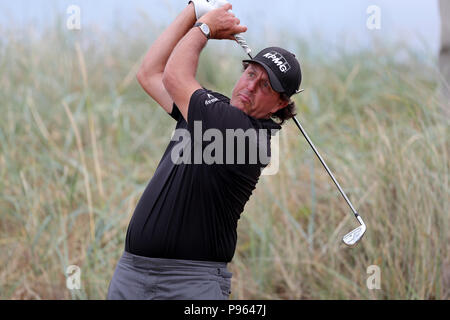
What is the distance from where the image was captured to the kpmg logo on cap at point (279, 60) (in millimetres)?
3123

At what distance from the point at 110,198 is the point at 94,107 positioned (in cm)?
218

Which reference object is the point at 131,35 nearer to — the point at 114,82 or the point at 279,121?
the point at 114,82

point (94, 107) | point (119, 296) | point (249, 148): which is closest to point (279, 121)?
point (249, 148)

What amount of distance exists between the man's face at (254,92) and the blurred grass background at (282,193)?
211 centimetres

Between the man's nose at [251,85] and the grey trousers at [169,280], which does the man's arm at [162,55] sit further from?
the grey trousers at [169,280]

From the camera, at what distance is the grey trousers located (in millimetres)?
3104

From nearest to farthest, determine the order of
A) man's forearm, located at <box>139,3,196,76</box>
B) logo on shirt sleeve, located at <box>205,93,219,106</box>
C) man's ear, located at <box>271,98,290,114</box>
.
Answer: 1. logo on shirt sleeve, located at <box>205,93,219,106</box>
2. man's ear, located at <box>271,98,290,114</box>
3. man's forearm, located at <box>139,3,196,76</box>

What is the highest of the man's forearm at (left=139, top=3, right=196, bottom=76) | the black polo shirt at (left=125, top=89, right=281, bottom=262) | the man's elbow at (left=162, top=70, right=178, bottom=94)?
the man's forearm at (left=139, top=3, right=196, bottom=76)

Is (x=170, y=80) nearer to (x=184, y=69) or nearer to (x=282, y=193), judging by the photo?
(x=184, y=69)

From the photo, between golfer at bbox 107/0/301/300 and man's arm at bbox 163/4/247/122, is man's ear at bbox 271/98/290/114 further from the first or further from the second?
man's arm at bbox 163/4/247/122

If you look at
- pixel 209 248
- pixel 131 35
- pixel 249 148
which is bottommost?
pixel 209 248

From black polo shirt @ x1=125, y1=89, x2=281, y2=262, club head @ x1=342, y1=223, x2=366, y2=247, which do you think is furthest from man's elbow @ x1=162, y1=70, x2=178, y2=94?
club head @ x1=342, y1=223, x2=366, y2=247

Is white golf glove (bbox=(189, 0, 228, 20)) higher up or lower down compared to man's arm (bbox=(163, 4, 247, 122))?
higher up

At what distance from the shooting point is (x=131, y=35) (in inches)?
363
